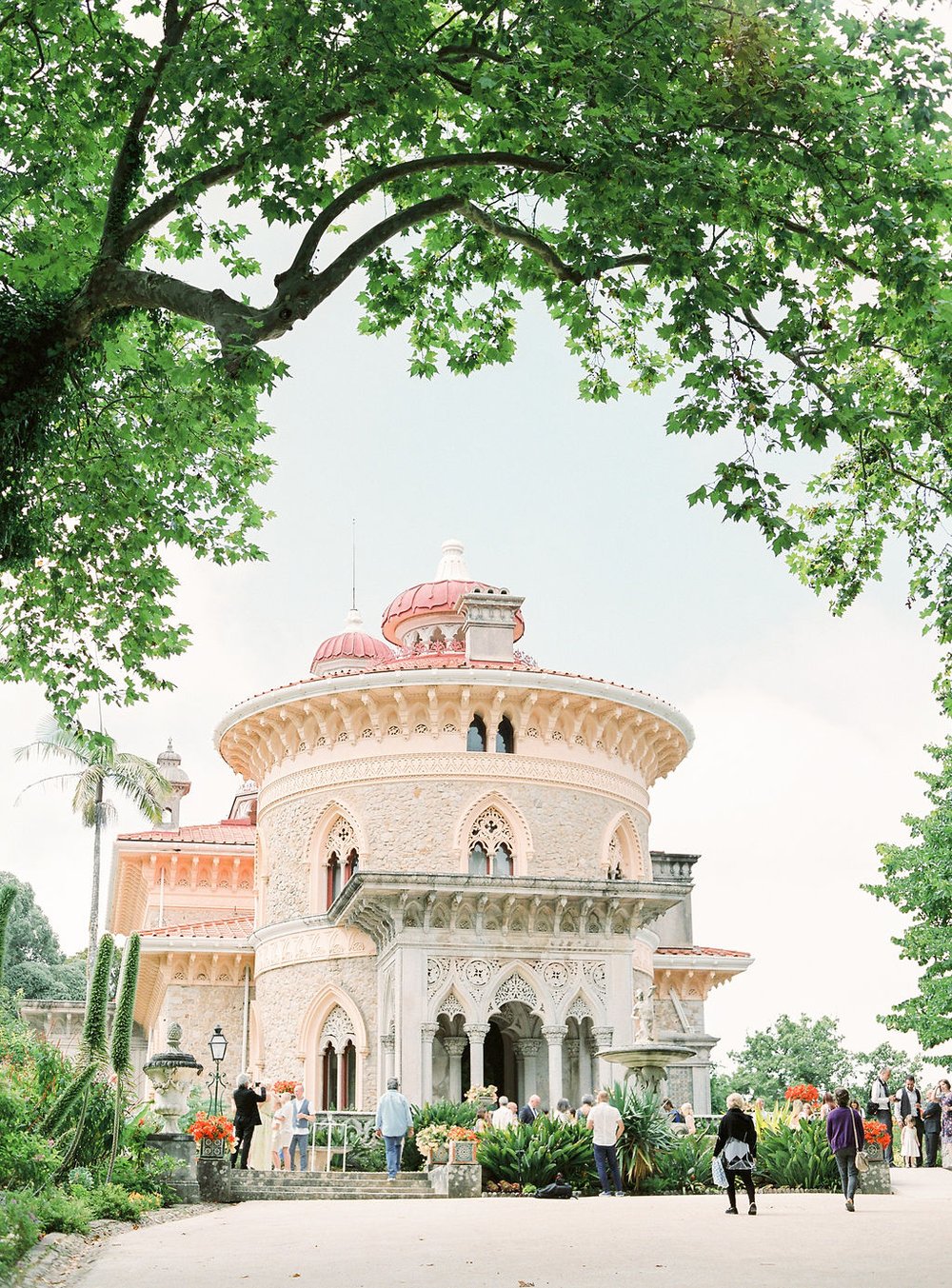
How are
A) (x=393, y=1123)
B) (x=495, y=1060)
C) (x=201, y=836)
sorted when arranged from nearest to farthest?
(x=393, y=1123) → (x=495, y=1060) → (x=201, y=836)

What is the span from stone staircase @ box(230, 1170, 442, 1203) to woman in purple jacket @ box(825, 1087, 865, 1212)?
6.05 meters

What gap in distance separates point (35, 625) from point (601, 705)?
1693 centimetres

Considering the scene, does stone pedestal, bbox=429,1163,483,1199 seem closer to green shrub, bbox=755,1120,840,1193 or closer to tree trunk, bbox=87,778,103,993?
green shrub, bbox=755,1120,840,1193

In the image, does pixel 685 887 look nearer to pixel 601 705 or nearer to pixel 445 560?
pixel 601 705

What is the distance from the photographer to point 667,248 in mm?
9797

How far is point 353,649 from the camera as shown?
43938 mm

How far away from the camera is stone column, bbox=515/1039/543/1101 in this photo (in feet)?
94.8

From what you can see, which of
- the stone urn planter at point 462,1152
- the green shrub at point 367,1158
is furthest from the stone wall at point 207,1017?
the stone urn planter at point 462,1152

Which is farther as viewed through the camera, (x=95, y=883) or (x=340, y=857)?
(x=95, y=883)

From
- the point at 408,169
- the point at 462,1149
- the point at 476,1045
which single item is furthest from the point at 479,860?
the point at 408,169

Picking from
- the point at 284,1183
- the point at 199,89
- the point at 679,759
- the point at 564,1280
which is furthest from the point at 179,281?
the point at 679,759

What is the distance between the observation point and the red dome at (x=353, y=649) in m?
43.8

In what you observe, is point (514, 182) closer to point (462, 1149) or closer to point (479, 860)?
point (462, 1149)

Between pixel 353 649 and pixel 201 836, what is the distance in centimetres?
752
